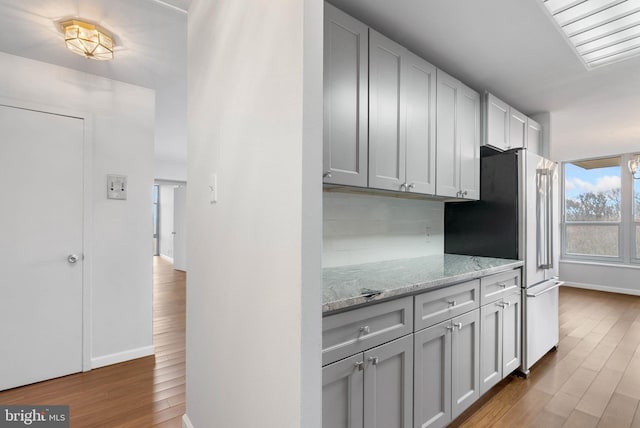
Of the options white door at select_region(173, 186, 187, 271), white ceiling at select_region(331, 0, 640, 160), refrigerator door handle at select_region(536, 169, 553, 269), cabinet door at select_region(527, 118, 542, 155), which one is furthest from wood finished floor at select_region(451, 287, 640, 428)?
white door at select_region(173, 186, 187, 271)

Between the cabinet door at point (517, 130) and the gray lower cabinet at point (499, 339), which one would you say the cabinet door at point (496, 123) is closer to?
the cabinet door at point (517, 130)

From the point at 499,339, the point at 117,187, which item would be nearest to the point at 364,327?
the point at 499,339

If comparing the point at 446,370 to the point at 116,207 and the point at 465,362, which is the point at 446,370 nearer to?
the point at 465,362

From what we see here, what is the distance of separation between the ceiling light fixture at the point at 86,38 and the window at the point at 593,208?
23.8 ft

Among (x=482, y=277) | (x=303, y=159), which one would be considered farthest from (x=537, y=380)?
(x=303, y=159)

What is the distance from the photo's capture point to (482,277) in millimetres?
2027

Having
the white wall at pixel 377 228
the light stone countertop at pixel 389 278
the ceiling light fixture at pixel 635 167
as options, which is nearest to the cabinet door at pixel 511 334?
the light stone countertop at pixel 389 278

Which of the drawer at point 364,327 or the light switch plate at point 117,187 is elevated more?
the light switch plate at point 117,187

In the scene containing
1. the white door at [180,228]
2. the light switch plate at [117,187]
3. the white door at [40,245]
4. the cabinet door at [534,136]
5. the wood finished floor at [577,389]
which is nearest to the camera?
the wood finished floor at [577,389]

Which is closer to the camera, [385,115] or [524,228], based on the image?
[385,115]

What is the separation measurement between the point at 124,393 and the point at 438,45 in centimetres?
323

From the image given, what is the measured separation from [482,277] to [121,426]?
2379 millimetres

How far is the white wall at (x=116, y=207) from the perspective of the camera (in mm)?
2498

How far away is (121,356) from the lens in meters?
2.65
